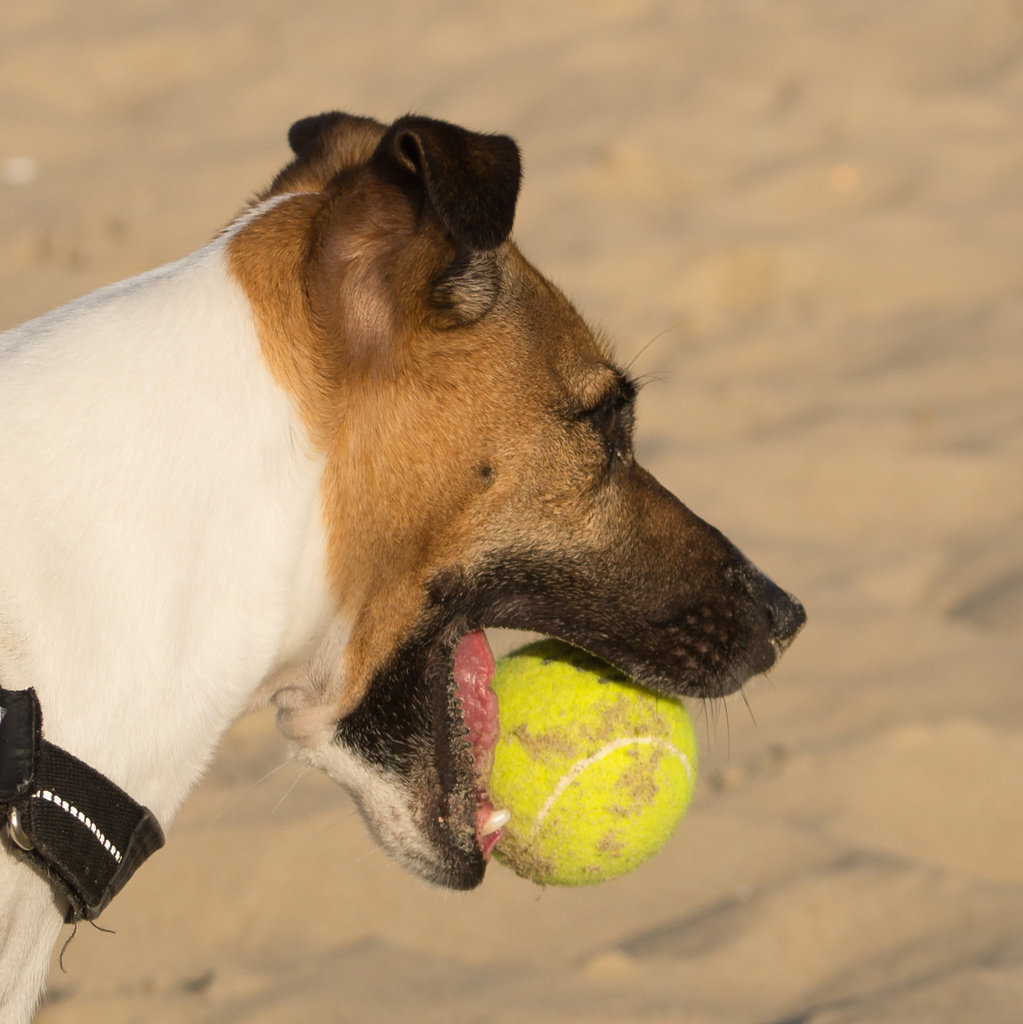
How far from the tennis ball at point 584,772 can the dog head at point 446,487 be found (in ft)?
0.24

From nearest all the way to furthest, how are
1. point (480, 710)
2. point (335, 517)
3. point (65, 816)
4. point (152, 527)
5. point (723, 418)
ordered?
point (65, 816), point (152, 527), point (335, 517), point (480, 710), point (723, 418)

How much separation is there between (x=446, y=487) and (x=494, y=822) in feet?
2.35

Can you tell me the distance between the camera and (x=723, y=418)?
18.9ft

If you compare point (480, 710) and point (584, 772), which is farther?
point (480, 710)

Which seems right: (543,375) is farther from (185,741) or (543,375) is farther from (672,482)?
(672,482)

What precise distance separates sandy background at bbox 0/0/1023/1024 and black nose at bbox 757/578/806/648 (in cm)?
62

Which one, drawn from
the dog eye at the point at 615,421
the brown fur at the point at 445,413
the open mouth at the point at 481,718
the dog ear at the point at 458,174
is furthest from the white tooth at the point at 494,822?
the dog ear at the point at 458,174

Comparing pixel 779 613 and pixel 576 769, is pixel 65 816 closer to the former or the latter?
pixel 576 769

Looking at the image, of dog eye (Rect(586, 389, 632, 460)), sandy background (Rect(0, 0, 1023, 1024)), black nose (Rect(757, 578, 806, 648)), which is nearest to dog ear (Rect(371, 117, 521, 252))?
dog eye (Rect(586, 389, 632, 460))

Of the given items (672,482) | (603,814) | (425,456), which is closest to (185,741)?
(425,456)

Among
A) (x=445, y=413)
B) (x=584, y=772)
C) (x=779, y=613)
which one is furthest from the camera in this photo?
(x=779, y=613)

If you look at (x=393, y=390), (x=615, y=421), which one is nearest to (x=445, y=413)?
(x=393, y=390)

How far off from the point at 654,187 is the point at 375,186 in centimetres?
508

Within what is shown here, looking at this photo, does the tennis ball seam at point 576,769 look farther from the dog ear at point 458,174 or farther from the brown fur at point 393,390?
the dog ear at point 458,174
